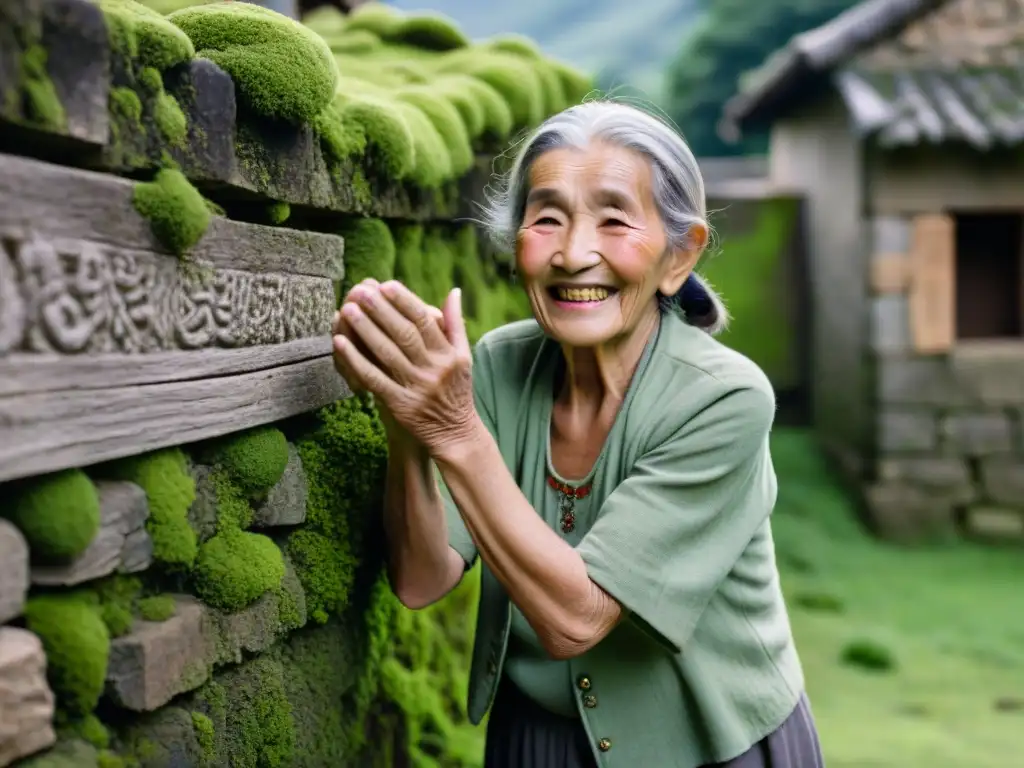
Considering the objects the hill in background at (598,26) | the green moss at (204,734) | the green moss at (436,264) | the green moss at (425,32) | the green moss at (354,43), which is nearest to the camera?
the green moss at (204,734)

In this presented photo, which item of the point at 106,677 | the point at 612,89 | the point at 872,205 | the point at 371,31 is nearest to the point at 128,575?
the point at 106,677

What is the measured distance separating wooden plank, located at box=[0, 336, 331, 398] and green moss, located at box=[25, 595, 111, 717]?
28cm

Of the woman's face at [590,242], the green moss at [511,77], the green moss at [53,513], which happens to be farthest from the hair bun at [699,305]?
the green moss at [511,77]

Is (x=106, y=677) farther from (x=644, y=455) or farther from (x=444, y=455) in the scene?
(x=644, y=455)

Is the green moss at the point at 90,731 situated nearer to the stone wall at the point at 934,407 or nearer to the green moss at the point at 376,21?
the green moss at the point at 376,21

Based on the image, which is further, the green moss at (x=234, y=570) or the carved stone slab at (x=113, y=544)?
the green moss at (x=234, y=570)

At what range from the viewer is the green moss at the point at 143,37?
4.70ft

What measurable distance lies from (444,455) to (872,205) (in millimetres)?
6163

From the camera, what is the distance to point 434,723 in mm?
2854

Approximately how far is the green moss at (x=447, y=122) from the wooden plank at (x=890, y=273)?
472 cm

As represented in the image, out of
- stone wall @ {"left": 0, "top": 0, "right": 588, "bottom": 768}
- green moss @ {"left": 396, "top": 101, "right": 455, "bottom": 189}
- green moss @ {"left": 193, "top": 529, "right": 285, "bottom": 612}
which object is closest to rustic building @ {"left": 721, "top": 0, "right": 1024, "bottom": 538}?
green moss @ {"left": 396, "top": 101, "right": 455, "bottom": 189}

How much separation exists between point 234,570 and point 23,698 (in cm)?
52

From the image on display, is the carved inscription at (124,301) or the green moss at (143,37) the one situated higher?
the green moss at (143,37)

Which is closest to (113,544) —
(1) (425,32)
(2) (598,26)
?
(1) (425,32)
